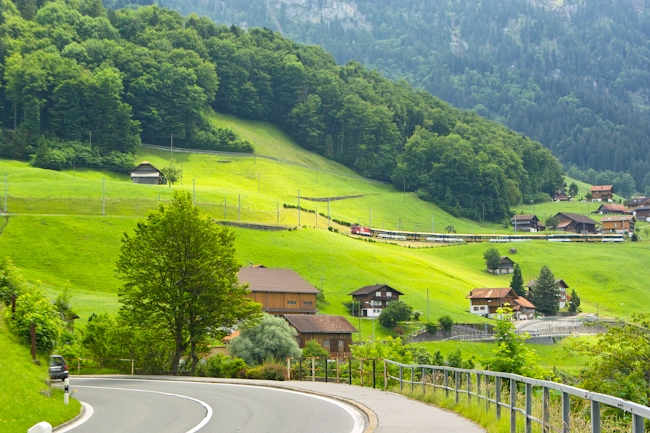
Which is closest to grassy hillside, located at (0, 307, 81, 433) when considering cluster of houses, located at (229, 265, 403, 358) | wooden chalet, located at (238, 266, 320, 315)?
cluster of houses, located at (229, 265, 403, 358)

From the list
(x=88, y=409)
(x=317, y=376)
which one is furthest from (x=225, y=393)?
(x=317, y=376)

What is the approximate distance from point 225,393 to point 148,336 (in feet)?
61.0

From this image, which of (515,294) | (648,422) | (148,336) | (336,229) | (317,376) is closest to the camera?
(648,422)

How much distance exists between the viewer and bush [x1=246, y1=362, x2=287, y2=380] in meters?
42.3

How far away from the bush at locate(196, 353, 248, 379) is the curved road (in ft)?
35.1

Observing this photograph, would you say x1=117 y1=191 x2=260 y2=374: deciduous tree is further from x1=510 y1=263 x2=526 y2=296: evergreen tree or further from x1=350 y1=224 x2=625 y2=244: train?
x1=350 y1=224 x2=625 y2=244: train

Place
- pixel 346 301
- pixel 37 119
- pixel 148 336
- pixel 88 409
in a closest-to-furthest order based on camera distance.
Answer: pixel 88 409 < pixel 148 336 < pixel 346 301 < pixel 37 119

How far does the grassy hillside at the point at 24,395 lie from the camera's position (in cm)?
2109

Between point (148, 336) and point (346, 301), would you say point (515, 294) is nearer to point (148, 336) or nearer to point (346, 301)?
point (346, 301)

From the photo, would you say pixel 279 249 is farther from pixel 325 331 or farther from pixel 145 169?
pixel 145 169

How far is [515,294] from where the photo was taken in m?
137

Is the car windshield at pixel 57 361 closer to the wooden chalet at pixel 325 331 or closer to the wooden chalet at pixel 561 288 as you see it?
the wooden chalet at pixel 325 331

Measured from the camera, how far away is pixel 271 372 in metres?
42.7

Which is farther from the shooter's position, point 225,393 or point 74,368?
point 74,368
